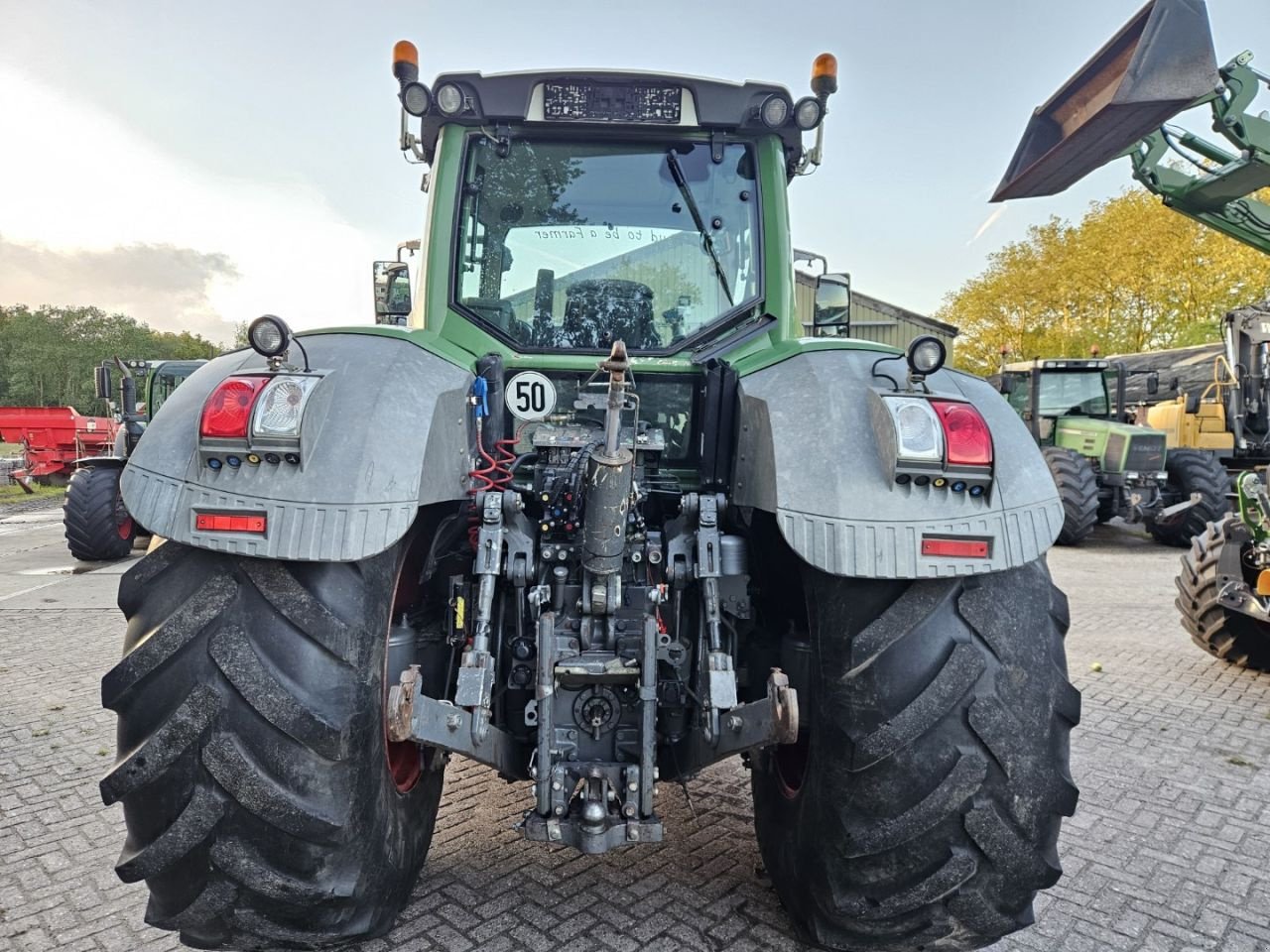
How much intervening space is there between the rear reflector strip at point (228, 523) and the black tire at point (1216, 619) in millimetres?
6064

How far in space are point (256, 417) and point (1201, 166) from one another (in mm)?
9828

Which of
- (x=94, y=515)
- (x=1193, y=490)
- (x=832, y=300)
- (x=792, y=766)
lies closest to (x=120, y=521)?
(x=94, y=515)

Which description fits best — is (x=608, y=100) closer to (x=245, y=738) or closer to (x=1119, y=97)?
(x=1119, y=97)

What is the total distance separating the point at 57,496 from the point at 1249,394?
2446 cm

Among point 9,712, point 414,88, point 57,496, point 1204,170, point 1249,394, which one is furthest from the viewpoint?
point 57,496

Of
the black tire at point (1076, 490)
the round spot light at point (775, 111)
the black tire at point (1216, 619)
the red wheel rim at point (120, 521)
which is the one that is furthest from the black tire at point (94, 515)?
the black tire at point (1076, 490)

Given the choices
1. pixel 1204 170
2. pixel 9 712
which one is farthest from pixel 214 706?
pixel 1204 170

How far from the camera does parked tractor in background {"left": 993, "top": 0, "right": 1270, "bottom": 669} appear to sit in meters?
2.77

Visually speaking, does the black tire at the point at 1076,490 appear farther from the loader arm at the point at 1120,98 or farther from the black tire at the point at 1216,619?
the loader arm at the point at 1120,98

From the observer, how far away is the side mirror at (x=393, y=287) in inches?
165

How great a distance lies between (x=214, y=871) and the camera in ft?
6.57

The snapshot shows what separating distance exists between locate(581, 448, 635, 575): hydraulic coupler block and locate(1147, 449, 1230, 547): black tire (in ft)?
41.1

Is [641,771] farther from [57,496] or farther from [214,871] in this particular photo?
[57,496]

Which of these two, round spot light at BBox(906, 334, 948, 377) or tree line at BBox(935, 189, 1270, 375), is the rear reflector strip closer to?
round spot light at BBox(906, 334, 948, 377)
